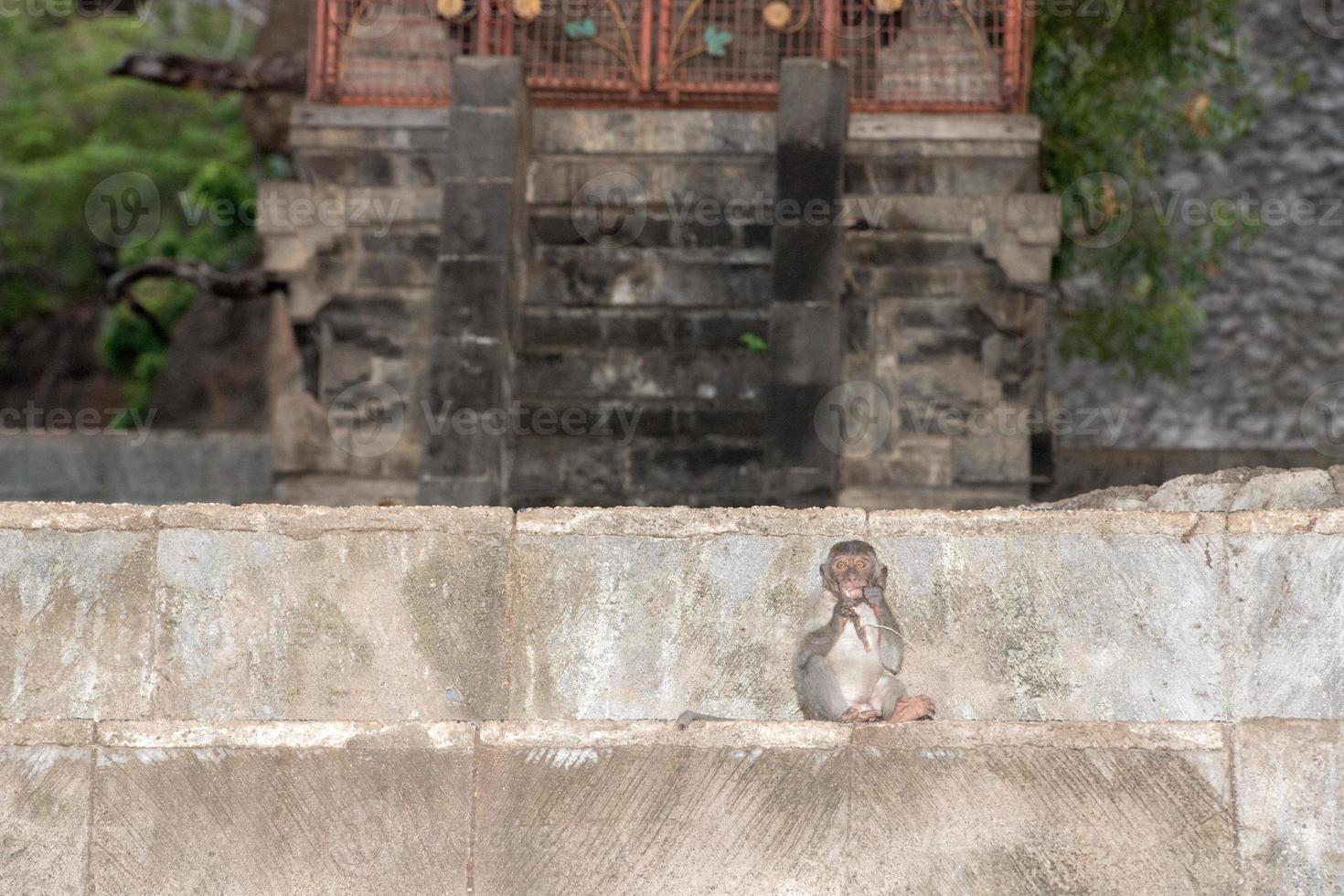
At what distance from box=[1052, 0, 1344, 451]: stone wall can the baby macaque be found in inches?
615

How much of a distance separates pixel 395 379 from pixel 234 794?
19.6 ft

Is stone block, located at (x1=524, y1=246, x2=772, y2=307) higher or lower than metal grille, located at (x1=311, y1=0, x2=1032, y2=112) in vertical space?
lower

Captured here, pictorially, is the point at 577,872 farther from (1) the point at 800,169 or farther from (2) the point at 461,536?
(1) the point at 800,169

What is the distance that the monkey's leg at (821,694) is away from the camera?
254 inches

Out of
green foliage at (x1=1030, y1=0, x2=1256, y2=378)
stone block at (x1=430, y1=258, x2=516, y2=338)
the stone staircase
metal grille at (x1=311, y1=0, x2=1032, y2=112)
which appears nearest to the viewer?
stone block at (x1=430, y1=258, x2=516, y2=338)

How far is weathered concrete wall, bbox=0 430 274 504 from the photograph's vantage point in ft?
46.4

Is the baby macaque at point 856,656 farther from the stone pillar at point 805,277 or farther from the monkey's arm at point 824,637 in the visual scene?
the stone pillar at point 805,277

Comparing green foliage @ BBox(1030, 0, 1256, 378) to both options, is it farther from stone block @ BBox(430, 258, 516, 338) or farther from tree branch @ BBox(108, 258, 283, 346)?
tree branch @ BBox(108, 258, 283, 346)

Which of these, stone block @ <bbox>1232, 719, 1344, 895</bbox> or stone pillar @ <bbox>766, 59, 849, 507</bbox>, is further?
stone pillar @ <bbox>766, 59, 849, 507</bbox>

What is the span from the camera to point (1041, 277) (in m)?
11.8

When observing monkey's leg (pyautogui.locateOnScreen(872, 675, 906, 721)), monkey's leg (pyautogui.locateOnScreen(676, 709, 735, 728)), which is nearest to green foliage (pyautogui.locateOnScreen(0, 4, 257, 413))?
monkey's leg (pyautogui.locateOnScreen(676, 709, 735, 728))

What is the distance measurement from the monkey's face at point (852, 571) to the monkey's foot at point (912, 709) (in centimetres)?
42

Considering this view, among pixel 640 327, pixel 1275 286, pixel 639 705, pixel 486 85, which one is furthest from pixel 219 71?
pixel 1275 286

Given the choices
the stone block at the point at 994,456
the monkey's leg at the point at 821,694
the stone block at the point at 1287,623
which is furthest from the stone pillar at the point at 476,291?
the stone block at the point at 1287,623
